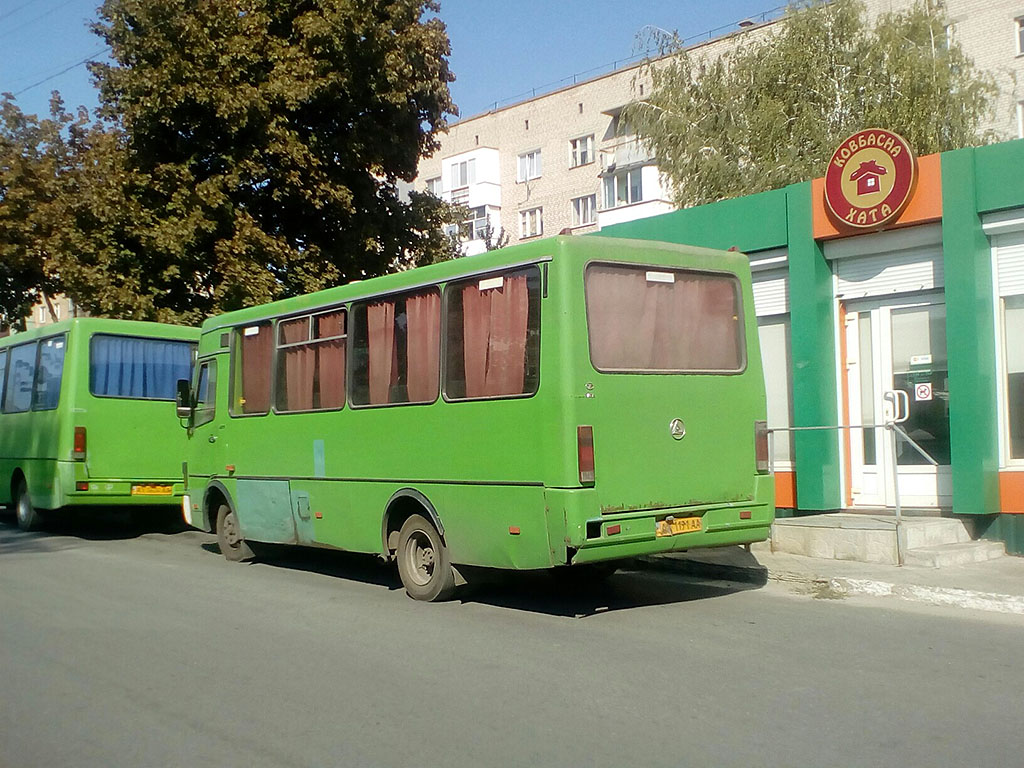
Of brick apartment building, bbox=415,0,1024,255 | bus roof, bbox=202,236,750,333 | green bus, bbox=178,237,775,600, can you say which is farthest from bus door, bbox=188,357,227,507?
brick apartment building, bbox=415,0,1024,255

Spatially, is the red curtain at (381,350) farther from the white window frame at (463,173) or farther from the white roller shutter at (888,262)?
the white window frame at (463,173)

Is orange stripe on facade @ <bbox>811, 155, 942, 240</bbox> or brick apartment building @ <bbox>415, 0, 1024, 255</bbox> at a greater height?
brick apartment building @ <bbox>415, 0, 1024, 255</bbox>

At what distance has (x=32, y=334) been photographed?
1638 cm

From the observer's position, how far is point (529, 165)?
1956 inches

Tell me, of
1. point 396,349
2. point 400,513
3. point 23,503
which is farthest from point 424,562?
point 23,503

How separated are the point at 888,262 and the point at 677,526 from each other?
5256mm

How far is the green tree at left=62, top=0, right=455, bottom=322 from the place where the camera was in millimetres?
18078

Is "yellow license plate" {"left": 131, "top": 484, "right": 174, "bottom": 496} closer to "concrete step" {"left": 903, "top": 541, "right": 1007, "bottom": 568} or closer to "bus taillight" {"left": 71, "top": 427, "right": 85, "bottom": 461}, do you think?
"bus taillight" {"left": 71, "top": 427, "right": 85, "bottom": 461}

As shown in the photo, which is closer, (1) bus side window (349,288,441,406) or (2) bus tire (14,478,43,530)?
(1) bus side window (349,288,441,406)

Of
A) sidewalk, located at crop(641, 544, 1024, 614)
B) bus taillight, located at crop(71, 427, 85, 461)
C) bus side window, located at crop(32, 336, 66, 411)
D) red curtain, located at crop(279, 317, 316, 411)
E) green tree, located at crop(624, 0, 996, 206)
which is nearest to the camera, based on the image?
sidewalk, located at crop(641, 544, 1024, 614)

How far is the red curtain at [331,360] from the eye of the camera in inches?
407

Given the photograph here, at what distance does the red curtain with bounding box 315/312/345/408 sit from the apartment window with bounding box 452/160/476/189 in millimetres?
40994

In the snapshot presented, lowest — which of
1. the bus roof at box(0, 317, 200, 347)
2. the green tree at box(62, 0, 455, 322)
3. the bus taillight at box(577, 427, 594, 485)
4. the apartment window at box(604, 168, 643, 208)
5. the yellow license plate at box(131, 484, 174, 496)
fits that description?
the yellow license plate at box(131, 484, 174, 496)

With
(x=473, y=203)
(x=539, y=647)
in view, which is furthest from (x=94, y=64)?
(x=473, y=203)
